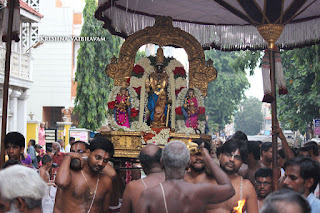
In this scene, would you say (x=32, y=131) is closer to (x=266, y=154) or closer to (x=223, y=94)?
(x=266, y=154)

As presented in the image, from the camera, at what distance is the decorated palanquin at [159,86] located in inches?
376

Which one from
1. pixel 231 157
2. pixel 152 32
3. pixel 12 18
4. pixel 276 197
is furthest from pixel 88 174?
pixel 152 32

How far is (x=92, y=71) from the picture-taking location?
28938 mm

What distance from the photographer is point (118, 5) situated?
10.1 m

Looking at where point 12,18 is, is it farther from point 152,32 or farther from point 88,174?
point 152,32

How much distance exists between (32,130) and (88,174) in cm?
2025

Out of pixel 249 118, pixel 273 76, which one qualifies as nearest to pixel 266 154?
pixel 273 76

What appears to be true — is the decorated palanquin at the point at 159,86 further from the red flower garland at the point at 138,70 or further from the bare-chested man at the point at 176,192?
the bare-chested man at the point at 176,192

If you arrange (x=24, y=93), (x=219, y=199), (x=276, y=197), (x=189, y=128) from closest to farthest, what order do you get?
(x=276, y=197)
(x=219, y=199)
(x=189, y=128)
(x=24, y=93)

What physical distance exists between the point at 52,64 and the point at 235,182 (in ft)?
102

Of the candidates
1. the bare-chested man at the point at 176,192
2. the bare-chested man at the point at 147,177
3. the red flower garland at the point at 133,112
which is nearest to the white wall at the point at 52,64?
the red flower garland at the point at 133,112

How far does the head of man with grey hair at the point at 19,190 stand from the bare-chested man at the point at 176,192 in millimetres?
958

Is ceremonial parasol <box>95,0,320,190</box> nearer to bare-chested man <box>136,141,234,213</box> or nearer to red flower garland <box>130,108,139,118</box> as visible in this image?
red flower garland <box>130,108,139,118</box>

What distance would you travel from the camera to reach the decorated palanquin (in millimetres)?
9539
